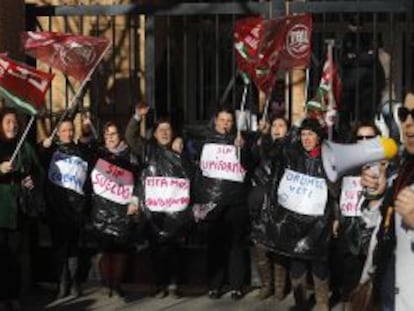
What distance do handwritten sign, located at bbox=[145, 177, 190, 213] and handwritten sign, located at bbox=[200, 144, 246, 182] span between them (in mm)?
257

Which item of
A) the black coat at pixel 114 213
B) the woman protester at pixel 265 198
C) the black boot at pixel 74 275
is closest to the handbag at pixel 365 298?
the woman protester at pixel 265 198

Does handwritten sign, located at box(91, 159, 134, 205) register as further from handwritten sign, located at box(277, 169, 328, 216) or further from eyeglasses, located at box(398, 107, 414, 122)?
eyeglasses, located at box(398, 107, 414, 122)

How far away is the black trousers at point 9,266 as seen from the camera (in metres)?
7.60

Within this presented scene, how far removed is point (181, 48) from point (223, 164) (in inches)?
175

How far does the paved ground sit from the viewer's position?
780 centimetres

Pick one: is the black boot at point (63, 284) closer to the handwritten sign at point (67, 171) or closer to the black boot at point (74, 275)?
the black boot at point (74, 275)

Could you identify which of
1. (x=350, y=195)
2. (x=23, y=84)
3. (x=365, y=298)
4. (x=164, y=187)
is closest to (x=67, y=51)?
(x=23, y=84)

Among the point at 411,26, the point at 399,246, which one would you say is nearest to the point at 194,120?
the point at 411,26

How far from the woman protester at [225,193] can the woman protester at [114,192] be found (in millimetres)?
643

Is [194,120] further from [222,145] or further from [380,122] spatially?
[380,122]

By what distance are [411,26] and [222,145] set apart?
245 cm

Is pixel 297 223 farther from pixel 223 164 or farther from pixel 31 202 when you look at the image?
pixel 31 202

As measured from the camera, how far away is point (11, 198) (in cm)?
753

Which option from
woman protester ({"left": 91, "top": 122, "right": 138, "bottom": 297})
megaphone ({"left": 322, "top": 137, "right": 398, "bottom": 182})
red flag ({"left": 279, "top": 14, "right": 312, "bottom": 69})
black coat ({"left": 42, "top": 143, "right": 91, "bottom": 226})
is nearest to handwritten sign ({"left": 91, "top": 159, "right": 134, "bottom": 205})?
woman protester ({"left": 91, "top": 122, "right": 138, "bottom": 297})
